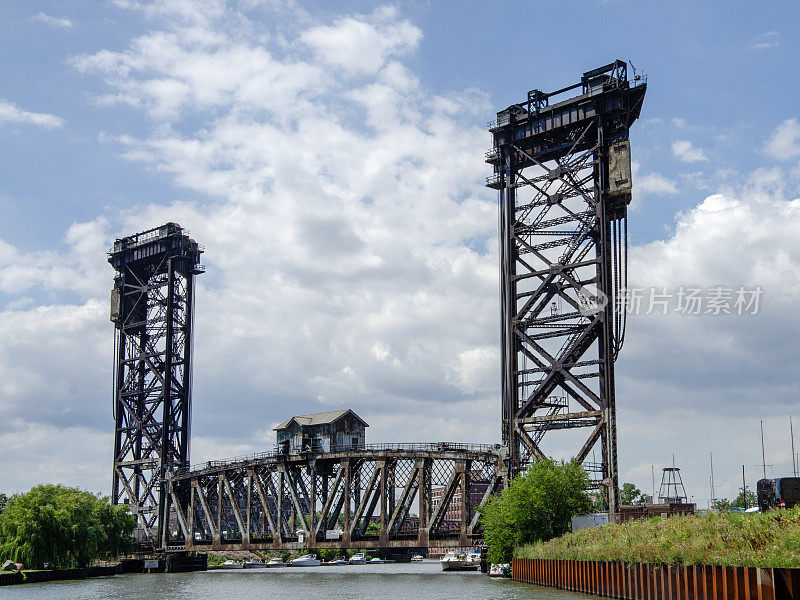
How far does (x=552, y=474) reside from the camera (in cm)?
6550

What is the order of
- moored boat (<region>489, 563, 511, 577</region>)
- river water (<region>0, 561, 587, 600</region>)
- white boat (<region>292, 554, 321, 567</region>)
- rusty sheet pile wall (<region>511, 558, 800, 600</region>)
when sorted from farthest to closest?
white boat (<region>292, 554, 321, 567</region>) → moored boat (<region>489, 563, 511, 577</region>) → river water (<region>0, 561, 587, 600</region>) → rusty sheet pile wall (<region>511, 558, 800, 600</region>)

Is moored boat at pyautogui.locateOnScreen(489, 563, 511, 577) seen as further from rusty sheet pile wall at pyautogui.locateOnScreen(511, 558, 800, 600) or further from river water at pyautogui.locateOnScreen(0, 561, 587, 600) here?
rusty sheet pile wall at pyautogui.locateOnScreen(511, 558, 800, 600)

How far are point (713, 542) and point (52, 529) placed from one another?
63.4 metres

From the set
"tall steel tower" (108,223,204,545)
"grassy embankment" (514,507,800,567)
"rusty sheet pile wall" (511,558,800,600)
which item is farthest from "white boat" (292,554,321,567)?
"grassy embankment" (514,507,800,567)

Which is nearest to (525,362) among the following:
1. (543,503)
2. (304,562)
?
(543,503)

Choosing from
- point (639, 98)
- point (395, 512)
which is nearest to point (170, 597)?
point (395, 512)

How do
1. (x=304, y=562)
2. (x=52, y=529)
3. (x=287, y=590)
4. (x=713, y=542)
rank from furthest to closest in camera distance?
(x=304, y=562) → (x=52, y=529) → (x=287, y=590) → (x=713, y=542)

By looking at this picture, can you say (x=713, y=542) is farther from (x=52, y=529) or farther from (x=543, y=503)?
(x=52, y=529)

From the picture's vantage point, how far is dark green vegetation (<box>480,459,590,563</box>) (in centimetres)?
6512

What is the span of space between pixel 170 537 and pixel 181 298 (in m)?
28.1

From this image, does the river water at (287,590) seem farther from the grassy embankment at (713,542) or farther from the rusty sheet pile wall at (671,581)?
the grassy embankment at (713,542)

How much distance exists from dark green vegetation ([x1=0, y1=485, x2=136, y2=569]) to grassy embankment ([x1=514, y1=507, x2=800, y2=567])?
168ft

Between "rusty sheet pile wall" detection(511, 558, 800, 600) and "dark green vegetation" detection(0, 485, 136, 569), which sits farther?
"dark green vegetation" detection(0, 485, 136, 569)

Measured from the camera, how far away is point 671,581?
35531 mm
